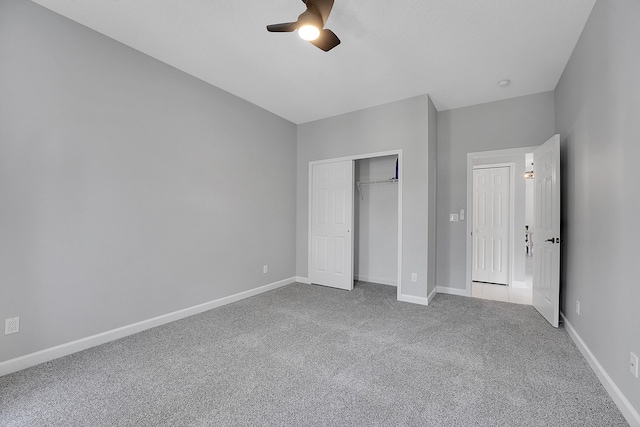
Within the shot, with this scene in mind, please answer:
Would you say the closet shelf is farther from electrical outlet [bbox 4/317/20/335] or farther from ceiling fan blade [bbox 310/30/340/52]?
electrical outlet [bbox 4/317/20/335]

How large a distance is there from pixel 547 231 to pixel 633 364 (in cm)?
182

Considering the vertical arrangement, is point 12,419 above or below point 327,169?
below

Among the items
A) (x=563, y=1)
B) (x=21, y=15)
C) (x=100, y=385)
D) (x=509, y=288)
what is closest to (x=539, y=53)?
(x=563, y=1)

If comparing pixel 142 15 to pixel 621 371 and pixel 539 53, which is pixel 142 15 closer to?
pixel 539 53

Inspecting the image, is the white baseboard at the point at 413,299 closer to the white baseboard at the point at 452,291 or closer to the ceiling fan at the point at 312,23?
the white baseboard at the point at 452,291

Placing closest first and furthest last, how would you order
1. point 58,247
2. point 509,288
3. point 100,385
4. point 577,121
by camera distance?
point 100,385 → point 58,247 → point 577,121 → point 509,288

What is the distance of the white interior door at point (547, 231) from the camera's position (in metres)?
2.81

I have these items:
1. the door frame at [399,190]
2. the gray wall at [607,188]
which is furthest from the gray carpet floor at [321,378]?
the door frame at [399,190]

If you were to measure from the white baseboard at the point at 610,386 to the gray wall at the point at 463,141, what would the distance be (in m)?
1.66

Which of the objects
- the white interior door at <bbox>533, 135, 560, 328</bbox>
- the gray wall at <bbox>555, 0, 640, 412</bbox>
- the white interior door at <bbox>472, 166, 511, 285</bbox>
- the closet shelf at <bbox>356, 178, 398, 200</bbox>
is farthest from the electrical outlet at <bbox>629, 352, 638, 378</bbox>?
the white interior door at <bbox>472, 166, 511, 285</bbox>

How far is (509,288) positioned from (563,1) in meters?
3.89

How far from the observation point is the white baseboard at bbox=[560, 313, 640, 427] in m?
1.50

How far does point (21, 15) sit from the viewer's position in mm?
2047

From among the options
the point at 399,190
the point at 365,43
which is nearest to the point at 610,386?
the point at 399,190
